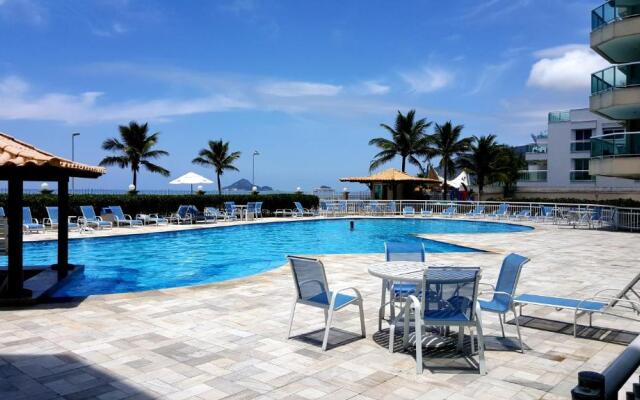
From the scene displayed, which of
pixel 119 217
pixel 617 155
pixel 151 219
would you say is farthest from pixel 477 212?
pixel 119 217

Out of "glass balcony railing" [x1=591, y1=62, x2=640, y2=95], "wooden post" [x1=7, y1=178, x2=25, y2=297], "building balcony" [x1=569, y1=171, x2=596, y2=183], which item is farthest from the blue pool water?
"building balcony" [x1=569, y1=171, x2=596, y2=183]

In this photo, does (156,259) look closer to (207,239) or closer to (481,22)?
(207,239)

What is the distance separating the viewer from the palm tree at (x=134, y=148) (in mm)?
38594

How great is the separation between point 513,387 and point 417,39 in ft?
72.3

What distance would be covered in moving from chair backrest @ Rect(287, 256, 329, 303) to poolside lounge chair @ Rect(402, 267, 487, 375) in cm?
109

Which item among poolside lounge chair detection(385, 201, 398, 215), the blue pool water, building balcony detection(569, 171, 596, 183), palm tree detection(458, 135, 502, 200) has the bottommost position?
the blue pool water

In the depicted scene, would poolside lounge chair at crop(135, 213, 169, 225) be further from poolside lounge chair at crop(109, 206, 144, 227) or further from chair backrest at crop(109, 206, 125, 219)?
chair backrest at crop(109, 206, 125, 219)

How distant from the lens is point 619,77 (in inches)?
822

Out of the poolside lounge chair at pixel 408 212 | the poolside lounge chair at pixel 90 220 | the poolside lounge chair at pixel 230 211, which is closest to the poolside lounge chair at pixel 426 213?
the poolside lounge chair at pixel 408 212

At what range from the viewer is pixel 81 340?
5375 millimetres

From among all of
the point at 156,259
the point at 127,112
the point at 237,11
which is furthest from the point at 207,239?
the point at 127,112

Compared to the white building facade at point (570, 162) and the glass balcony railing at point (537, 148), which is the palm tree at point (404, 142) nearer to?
the white building facade at point (570, 162)

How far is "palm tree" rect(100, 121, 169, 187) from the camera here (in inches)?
1519

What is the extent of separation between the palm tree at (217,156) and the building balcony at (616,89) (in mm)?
30019
